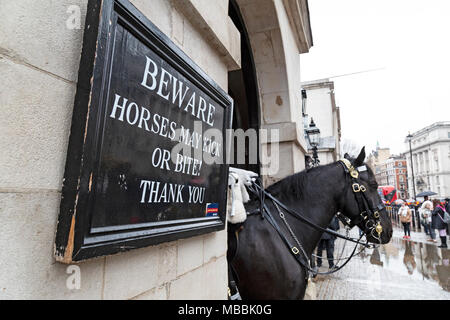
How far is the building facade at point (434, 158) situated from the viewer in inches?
2460

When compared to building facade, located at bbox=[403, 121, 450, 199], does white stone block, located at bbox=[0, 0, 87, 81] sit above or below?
below

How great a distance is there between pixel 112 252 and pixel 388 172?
110 meters

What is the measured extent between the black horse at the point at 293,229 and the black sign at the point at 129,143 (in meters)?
1.21

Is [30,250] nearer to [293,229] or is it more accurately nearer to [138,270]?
[138,270]

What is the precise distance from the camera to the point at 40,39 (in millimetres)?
846

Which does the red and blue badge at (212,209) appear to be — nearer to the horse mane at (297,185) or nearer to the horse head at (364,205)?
the horse mane at (297,185)

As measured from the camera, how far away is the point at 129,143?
3.37ft

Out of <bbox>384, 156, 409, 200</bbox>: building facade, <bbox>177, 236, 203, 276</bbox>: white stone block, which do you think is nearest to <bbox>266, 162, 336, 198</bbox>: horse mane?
<bbox>177, 236, 203, 276</bbox>: white stone block

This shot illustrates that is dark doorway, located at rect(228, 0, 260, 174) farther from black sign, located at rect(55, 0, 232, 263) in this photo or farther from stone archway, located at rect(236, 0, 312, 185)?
black sign, located at rect(55, 0, 232, 263)

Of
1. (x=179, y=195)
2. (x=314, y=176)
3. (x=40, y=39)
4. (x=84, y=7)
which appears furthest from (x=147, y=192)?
(x=314, y=176)

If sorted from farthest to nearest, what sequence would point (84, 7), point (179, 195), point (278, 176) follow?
point (278, 176) → point (179, 195) → point (84, 7)

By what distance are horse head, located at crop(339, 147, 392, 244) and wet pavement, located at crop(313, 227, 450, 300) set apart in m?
1.04

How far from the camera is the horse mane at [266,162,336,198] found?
3.12 m
